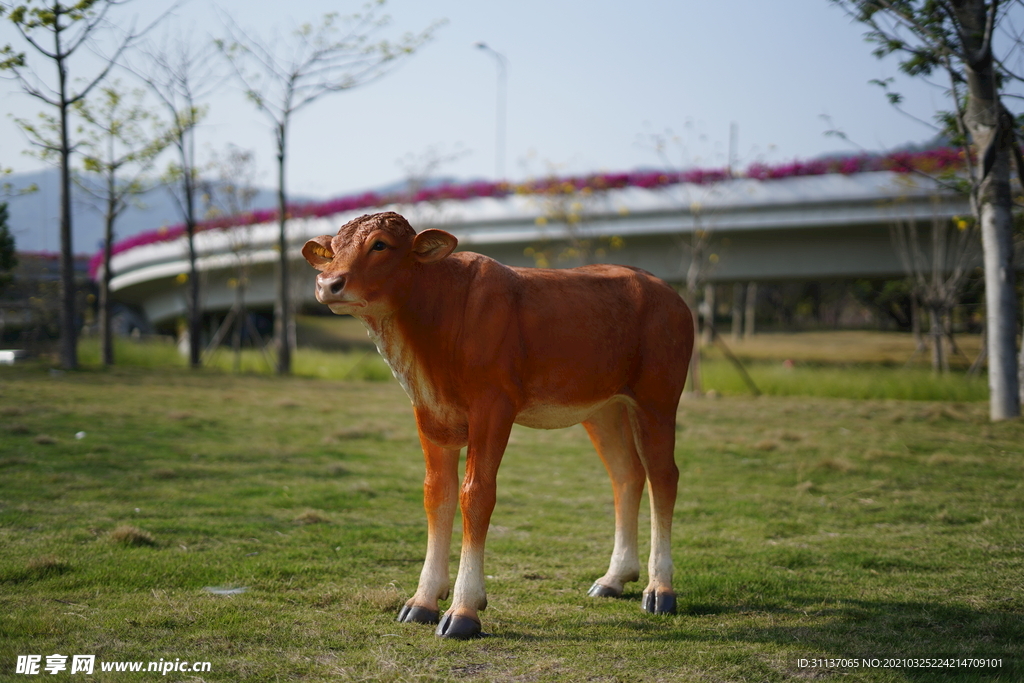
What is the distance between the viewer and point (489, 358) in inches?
177

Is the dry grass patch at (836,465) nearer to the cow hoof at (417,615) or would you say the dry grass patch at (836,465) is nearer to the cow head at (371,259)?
the cow hoof at (417,615)

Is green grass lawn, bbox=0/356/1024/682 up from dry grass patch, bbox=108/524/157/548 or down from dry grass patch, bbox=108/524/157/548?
down

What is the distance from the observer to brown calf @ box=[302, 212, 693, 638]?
4.41 meters

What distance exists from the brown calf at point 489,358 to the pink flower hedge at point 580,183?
45.0ft

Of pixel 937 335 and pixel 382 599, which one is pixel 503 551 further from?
pixel 937 335

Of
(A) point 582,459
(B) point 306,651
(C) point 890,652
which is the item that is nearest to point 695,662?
(C) point 890,652

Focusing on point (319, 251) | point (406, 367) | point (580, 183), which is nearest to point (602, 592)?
point (406, 367)

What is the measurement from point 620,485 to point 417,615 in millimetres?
1592

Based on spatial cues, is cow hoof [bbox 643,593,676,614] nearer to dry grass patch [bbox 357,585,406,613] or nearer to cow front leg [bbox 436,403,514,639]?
cow front leg [bbox 436,403,514,639]


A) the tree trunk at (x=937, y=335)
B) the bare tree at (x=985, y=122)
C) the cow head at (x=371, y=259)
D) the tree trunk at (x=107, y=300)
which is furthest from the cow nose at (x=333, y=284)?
the tree trunk at (x=937, y=335)

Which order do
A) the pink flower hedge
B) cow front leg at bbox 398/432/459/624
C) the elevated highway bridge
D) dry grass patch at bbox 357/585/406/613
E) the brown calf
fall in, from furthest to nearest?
1. the elevated highway bridge
2. the pink flower hedge
3. dry grass patch at bbox 357/585/406/613
4. cow front leg at bbox 398/432/459/624
5. the brown calf

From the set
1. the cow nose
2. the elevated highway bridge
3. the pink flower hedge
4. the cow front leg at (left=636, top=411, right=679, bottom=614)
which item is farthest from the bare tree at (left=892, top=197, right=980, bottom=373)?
the cow nose

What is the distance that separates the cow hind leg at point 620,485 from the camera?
5293mm

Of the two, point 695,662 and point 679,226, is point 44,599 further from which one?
point 679,226
